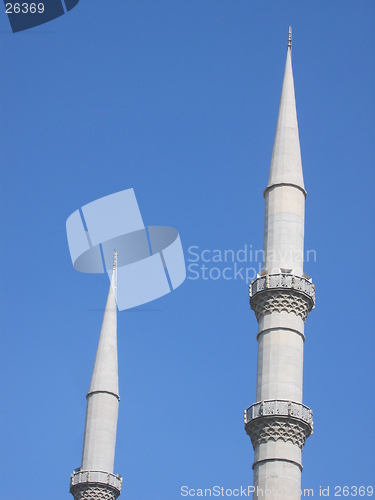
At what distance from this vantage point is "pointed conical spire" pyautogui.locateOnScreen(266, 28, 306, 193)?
47594 millimetres

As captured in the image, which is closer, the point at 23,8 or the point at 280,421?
the point at 280,421

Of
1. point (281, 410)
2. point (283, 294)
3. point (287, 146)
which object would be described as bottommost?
point (281, 410)

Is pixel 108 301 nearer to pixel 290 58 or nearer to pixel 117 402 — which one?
pixel 117 402

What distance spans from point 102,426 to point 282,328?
16905mm

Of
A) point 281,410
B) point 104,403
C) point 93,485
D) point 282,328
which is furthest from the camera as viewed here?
point 104,403

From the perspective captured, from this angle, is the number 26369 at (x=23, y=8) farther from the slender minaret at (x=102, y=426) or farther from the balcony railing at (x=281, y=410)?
the slender minaret at (x=102, y=426)

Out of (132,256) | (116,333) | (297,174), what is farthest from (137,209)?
(297,174)

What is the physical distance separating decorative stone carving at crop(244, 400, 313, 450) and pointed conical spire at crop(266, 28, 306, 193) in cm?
1021

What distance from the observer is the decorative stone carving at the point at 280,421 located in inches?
1654

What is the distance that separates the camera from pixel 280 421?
138 ft

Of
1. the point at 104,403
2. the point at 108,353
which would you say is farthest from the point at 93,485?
the point at 108,353

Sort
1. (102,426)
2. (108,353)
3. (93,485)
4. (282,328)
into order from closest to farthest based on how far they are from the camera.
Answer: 1. (282,328)
2. (93,485)
3. (102,426)
4. (108,353)

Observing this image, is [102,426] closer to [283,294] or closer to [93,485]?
[93,485]

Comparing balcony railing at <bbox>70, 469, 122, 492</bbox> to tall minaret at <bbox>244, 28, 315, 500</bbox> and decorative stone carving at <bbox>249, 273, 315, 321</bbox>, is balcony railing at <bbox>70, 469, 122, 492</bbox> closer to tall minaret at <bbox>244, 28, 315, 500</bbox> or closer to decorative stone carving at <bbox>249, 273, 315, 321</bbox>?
tall minaret at <bbox>244, 28, 315, 500</bbox>
